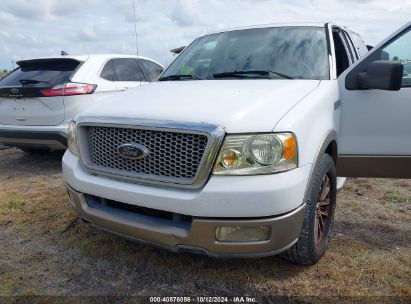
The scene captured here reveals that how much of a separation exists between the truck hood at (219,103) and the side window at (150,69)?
4.16 m

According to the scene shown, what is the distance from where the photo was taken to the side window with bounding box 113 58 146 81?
663cm

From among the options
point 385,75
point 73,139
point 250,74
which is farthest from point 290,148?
point 73,139

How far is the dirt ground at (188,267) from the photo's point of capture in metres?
2.72

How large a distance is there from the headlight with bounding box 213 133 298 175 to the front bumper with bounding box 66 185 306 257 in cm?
30

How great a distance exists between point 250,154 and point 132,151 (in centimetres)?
77

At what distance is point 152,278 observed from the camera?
2896 millimetres

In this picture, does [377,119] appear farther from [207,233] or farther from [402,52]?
[207,233]

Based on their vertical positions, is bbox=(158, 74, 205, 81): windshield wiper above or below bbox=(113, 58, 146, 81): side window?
above

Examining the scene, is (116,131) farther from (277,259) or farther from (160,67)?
(160,67)

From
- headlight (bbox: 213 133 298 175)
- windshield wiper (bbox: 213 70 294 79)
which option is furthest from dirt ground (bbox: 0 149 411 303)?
windshield wiper (bbox: 213 70 294 79)

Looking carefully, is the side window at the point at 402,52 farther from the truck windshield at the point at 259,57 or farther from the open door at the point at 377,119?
the truck windshield at the point at 259,57

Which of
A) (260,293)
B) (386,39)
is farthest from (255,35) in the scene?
(260,293)

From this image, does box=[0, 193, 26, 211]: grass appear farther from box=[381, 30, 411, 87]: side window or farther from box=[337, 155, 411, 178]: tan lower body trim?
box=[381, 30, 411, 87]: side window

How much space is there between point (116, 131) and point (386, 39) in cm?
232
